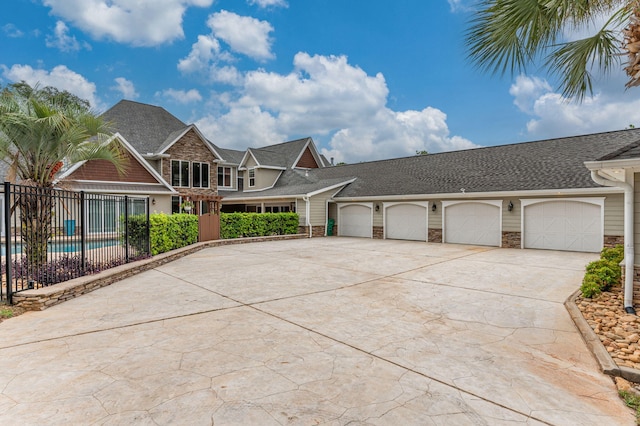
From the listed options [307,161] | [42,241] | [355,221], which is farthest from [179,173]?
[42,241]

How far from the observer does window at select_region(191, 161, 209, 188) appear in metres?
24.1

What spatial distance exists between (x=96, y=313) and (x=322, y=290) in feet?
13.2

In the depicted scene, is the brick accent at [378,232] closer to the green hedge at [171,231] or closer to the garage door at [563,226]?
the garage door at [563,226]

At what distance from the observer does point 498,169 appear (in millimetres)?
16547

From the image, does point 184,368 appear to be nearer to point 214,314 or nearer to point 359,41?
point 214,314

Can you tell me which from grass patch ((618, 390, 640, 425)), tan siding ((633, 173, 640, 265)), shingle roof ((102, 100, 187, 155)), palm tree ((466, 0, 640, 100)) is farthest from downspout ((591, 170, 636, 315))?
shingle roof ((102, 100, 187, 155))

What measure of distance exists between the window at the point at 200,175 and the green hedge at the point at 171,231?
988cm

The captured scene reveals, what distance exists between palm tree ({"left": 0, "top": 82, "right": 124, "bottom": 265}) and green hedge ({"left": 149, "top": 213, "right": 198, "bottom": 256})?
12.1 ft

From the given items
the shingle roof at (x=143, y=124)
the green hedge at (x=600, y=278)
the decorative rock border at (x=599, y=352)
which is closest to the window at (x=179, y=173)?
the shingle roof at (x=143, y=124)

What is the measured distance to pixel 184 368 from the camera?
11.6 ft

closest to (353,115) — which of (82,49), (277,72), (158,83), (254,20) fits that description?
(277,72)

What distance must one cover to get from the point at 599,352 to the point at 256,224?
16.1 m

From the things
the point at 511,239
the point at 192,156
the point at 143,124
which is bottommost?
the point at 511,239

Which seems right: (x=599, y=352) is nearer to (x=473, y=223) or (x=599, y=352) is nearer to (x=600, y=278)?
(x=600, y=278)
